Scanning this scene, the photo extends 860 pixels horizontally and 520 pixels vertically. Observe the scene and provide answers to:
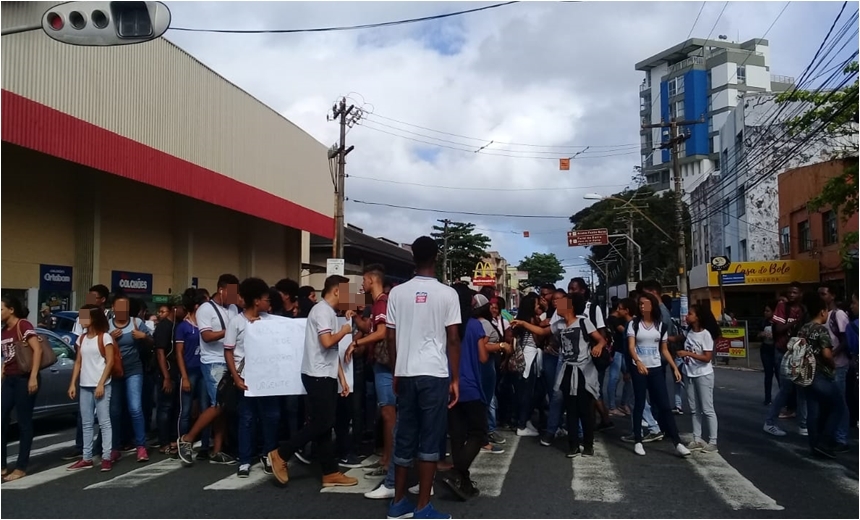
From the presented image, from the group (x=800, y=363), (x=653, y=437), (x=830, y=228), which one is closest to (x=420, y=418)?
(x=653, y=437)

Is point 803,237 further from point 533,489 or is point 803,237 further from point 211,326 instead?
point 211,326

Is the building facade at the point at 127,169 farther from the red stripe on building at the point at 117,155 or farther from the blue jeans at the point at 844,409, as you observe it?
the blue jeans at the point at 844,409

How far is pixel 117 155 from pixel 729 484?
14.5 metres

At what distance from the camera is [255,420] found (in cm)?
696

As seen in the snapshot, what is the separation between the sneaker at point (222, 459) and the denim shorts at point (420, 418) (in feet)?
8.44

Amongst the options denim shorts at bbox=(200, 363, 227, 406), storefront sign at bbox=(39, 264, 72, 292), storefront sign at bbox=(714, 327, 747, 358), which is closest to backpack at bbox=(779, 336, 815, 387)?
denim shorts at bbox=(200, 363, 227, 406)

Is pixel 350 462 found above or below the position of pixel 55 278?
below

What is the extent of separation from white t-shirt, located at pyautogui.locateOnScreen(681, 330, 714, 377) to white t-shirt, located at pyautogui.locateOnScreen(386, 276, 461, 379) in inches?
143

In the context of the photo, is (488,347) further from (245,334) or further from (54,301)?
(54,301)

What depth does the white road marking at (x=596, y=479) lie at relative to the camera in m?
6.01

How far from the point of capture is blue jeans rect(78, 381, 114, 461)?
7.13 m

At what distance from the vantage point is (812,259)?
31.1 m

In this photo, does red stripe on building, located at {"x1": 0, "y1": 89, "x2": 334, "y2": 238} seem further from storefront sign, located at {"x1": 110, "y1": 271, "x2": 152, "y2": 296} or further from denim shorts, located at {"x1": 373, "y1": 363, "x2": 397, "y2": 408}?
denim shorts, located at {"x1": 373, "y1": 363, "x2": 397, "y2": 408}

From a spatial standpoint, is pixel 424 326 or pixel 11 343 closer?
pixel 424 326
